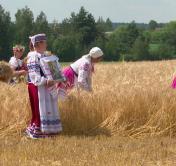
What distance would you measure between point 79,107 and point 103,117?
0.47m

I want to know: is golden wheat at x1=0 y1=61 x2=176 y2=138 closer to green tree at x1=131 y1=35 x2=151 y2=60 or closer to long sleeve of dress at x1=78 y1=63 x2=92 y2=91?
long sleeve of dress at x1=78 y1=63 x2=92 y2=91

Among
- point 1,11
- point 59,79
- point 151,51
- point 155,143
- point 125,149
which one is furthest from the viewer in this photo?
point 151,51

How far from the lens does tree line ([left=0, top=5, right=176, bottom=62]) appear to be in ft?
233

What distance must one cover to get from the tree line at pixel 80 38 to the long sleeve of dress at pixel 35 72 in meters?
57.1

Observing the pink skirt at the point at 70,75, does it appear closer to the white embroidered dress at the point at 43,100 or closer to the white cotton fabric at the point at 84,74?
the white cotton fabric at the point at 84,74

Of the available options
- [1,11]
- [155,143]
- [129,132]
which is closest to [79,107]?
[129,132]

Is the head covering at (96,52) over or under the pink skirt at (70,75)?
over

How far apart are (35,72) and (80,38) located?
7136 centimetres

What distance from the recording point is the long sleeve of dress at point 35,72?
9.39 metres

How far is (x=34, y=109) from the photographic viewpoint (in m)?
9.76

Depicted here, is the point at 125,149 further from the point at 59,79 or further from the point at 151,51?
the point at 151,51

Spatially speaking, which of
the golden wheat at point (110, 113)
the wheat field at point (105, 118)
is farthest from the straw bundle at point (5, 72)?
the golden wheat at point (110, 113)

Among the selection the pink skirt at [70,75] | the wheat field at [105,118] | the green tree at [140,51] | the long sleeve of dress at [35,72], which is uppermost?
the long sleeve of dress at [35,72]

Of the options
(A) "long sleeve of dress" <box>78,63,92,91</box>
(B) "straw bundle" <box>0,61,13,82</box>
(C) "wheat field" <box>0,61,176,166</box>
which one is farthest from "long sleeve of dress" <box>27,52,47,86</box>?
(B) "straw bundle" <box>0,61,13,82</box>
